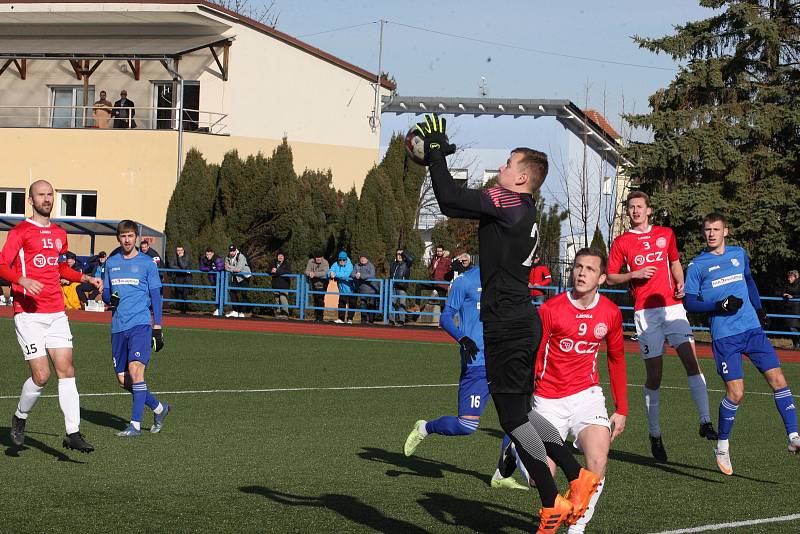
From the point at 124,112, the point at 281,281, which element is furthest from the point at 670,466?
the point at 124,112

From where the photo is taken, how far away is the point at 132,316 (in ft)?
36.7

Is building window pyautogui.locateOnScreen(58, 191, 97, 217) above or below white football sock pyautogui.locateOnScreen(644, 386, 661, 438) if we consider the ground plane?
above

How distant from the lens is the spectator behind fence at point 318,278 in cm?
2897

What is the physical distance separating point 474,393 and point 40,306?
3508 millimetres

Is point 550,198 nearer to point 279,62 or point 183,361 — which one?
point 279,62

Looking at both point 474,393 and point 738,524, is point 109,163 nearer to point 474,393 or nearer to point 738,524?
point 474,393

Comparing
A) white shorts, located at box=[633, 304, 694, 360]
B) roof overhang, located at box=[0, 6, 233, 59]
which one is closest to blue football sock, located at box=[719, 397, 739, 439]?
white shorts, located at box=[633, 304, 694, 360]

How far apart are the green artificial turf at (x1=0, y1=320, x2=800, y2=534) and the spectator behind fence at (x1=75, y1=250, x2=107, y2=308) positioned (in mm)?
13607

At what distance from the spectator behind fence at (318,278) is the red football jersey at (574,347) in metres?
→ 21.9

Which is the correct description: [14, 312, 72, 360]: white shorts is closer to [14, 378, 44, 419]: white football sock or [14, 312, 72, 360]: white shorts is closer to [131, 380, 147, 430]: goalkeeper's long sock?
[14, 378, 44, 419]: white football sock

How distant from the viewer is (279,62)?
3944cm

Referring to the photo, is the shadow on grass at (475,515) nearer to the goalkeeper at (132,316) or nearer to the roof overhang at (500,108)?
the goalkeeper at (132,316)

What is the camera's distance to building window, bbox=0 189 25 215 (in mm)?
36906

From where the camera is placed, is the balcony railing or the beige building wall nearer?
the beige building wall
